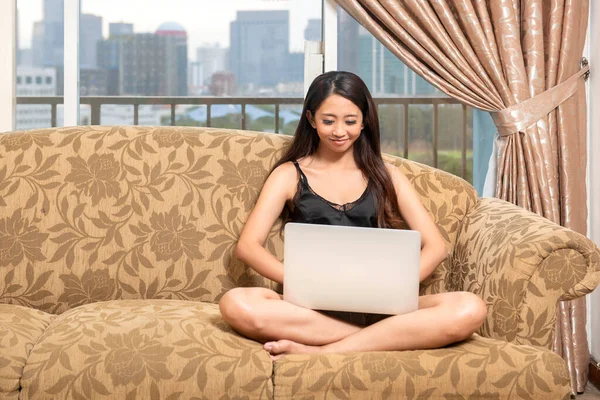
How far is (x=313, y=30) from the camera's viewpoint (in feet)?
11.4

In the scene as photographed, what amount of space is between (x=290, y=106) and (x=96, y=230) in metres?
1.31

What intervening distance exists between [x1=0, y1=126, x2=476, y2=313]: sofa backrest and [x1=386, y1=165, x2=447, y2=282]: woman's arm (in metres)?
0.13

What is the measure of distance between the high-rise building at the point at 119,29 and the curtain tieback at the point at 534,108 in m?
1.61

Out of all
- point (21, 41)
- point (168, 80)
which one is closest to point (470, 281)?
point (168, 80)

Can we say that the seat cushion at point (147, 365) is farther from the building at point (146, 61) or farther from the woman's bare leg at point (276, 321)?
the building at point (146, 61)

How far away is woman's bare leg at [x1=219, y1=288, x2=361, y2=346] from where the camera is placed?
209cm

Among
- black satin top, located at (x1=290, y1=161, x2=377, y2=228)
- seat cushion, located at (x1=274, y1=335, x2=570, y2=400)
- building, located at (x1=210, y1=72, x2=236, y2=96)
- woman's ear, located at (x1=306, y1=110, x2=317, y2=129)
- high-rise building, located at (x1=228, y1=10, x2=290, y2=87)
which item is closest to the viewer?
seat cushion, located at (x1=274, y1=335, x2=570, y2=400)

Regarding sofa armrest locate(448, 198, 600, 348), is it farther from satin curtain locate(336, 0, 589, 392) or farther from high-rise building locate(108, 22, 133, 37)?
high-rise building locate(108, 22, 133, 37)

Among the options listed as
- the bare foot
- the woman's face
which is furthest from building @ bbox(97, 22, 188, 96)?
the bare foot

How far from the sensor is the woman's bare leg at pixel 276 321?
2090 mm

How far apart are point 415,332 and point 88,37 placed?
2.17 meters

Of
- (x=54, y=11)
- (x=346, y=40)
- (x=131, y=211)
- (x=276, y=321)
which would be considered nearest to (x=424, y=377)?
(x=276, y=321)

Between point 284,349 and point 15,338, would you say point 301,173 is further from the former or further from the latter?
point 15,338

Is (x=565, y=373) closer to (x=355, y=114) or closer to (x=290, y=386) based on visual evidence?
(x=290, y=386)
